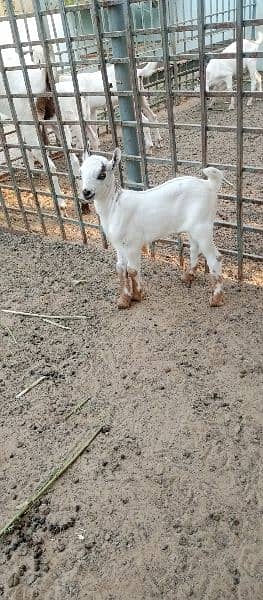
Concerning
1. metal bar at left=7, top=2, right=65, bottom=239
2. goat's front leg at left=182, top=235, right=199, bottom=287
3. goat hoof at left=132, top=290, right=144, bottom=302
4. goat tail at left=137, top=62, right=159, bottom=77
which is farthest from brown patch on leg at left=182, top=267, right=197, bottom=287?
goat tail at left=137, top=62, right=159, bottom=77

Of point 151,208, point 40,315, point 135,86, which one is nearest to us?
point 151,208

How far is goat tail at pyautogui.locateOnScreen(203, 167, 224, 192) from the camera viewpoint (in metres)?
3.36

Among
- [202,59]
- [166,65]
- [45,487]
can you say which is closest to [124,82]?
[166,65]

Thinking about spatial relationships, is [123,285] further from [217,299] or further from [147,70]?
[147,70]

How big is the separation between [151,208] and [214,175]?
1.58 feet

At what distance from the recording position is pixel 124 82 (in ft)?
12.5

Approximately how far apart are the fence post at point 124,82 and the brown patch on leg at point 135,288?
0.94 metres

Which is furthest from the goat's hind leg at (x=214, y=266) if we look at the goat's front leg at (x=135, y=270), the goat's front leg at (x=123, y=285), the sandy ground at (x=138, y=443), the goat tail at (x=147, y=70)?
the goat tail at (x=147, y=70)

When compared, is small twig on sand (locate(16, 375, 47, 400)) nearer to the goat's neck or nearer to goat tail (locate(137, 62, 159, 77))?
the goat's neck

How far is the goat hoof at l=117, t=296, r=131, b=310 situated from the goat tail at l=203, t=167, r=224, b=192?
42.1 inches

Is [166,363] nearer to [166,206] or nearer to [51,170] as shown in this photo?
[166,206]

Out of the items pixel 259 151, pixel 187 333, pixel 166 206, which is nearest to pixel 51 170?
pixel 166 206

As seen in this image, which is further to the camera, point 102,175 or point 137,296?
point 137,296

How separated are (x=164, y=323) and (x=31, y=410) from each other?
3.78ft
